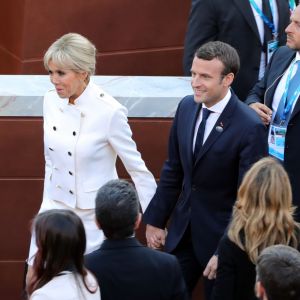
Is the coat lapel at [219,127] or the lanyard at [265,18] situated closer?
the coat lapel at [219,127]

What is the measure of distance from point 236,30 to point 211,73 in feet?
4.35

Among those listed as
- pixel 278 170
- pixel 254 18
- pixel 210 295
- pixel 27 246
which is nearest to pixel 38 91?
pixel 27 246

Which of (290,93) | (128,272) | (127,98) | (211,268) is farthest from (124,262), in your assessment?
(127,98)

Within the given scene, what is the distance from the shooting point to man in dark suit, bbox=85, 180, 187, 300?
171 inches

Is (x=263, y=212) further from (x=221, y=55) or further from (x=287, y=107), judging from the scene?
(x=287, y=107)

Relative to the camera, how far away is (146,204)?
225 inches

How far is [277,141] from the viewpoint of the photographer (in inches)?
229

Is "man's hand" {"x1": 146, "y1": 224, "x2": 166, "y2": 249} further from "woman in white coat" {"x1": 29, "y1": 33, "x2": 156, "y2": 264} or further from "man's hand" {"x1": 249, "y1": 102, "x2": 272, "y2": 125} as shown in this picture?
"man's hand" {"x1": 249, "y1": 102, "x2": 272, "y2": 125}

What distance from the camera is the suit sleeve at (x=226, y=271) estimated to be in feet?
15.7

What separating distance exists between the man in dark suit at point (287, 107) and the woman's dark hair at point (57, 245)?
1948 mm

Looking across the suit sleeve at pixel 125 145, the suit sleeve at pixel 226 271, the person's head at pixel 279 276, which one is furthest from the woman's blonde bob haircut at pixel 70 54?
the person's head at pixel 279 276

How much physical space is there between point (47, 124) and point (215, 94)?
947 mm

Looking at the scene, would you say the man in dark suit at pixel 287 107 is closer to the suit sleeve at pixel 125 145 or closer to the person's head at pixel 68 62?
the suit sleeve at pixel 125 145

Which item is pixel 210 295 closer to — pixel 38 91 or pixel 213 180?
pixel 213 180
